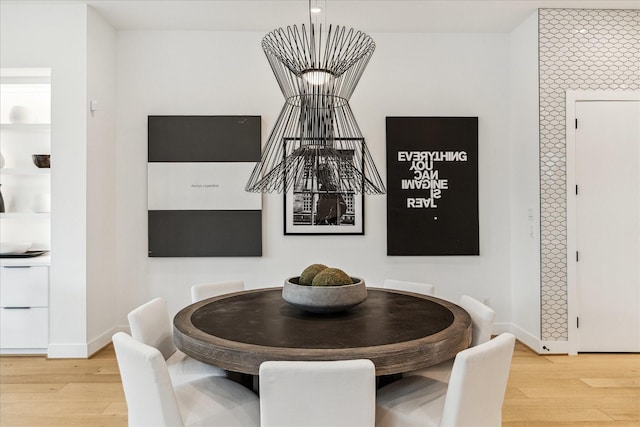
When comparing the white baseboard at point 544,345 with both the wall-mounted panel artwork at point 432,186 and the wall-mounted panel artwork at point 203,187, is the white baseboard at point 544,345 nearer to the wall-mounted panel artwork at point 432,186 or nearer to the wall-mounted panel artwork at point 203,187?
the wall-mounted panel artwork at point 432,186

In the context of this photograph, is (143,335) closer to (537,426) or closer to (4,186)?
(537,426)

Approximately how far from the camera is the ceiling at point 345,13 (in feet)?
11.6

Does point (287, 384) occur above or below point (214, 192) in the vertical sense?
below

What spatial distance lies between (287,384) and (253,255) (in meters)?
2.75

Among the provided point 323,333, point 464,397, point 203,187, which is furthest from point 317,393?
point 203,187

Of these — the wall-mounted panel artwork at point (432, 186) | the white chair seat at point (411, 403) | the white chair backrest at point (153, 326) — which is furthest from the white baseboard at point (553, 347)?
the white chair backrest at point (153, 326)

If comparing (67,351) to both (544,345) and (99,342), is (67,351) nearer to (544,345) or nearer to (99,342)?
(99,342)

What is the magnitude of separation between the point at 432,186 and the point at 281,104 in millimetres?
1654

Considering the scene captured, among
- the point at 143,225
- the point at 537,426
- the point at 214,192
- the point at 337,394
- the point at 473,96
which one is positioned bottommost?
the point at 537,426

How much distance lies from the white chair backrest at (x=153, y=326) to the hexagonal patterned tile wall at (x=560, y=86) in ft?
9.93

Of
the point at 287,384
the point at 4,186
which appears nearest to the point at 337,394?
the point at 287,384

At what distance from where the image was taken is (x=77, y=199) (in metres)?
3.54

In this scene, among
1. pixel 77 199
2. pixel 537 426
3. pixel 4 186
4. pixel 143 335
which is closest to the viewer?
pixel 143 335

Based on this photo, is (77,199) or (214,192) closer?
(77,199)
